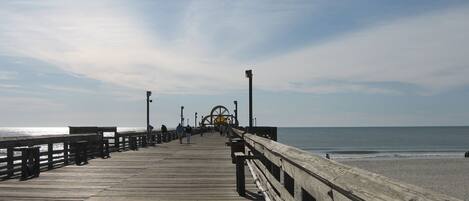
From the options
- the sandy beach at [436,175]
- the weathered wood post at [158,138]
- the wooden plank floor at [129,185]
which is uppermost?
the weathered wood post at [158,138]

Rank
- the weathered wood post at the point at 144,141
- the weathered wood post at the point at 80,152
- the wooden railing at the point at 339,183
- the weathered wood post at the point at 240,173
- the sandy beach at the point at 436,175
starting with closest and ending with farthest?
the wooden railing at the point at 339,183 → the weathered wood post at the point at 240,173 → the weathered wood post at the point at 80,152 → the weathered wood post at the point at 144,141 → the sandy beach at the point at 436,175

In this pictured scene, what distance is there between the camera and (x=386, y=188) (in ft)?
9.20

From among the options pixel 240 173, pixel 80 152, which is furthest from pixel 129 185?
pixel 80 152

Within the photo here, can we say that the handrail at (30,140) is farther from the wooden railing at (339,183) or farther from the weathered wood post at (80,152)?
the wooden railing at (339,183)

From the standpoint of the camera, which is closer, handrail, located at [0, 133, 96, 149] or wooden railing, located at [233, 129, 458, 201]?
wooden railing, located at [233, 129, 458, 201]

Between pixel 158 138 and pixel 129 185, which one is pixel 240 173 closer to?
pixel 129 185

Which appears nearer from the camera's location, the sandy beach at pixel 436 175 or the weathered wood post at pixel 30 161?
the weathered wood post at pixel 30 161

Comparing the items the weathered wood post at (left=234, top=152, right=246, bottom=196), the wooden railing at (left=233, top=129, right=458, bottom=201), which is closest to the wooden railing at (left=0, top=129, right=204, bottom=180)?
the weathered wood post at (left=234, top=152, right=246, bottom=196)

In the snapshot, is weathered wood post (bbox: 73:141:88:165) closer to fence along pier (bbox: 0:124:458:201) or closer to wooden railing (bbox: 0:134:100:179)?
fence along pier (bbox: 0:124:458:201)

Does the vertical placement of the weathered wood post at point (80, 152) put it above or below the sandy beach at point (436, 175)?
above

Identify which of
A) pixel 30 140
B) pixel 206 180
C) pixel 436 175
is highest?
pixel 30 140

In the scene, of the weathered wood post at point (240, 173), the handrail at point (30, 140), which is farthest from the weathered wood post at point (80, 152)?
the weathered wood post at point (240, 173)

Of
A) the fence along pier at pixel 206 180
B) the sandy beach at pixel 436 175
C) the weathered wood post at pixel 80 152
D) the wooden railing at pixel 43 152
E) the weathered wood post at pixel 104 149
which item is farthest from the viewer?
the sandy beach at pixel 436 175

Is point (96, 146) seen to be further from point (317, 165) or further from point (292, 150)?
point (317, 165)
